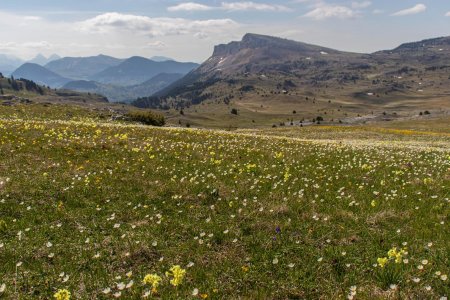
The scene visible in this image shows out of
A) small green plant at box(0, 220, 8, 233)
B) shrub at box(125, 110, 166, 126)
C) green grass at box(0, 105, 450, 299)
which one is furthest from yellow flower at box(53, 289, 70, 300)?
shrub at box(125, 110, 166, 126)

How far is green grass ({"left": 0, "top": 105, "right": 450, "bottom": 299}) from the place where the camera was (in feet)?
27.9

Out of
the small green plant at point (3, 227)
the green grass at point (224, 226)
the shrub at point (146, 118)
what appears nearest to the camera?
the green grass at point (224, 226)

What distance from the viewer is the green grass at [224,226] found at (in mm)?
8500

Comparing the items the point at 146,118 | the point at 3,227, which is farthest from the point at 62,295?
the point at 146,118

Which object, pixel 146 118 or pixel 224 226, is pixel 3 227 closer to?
pixel 224 226

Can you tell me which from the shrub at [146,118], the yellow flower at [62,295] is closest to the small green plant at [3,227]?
the yellow flower at [62,295]

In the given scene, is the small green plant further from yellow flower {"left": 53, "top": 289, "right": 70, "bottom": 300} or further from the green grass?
yellow flower {"left": 53, "top": 289, "right": 70, "bottom": 300}

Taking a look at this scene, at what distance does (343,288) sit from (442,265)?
2.37 metres

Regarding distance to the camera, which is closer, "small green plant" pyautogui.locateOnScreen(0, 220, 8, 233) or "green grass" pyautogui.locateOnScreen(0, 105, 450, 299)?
"green grass" pyautogui.locateOnScreen(0, 105, 450, 299)

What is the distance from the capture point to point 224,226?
11.6 meters

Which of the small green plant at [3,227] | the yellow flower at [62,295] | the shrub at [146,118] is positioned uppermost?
the yellow flower at [62,295]

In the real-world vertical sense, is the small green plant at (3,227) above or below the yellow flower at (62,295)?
below

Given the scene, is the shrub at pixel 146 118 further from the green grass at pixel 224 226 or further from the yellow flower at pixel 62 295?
the yellow flower at pixel 62 295

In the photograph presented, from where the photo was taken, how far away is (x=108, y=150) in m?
22.3
